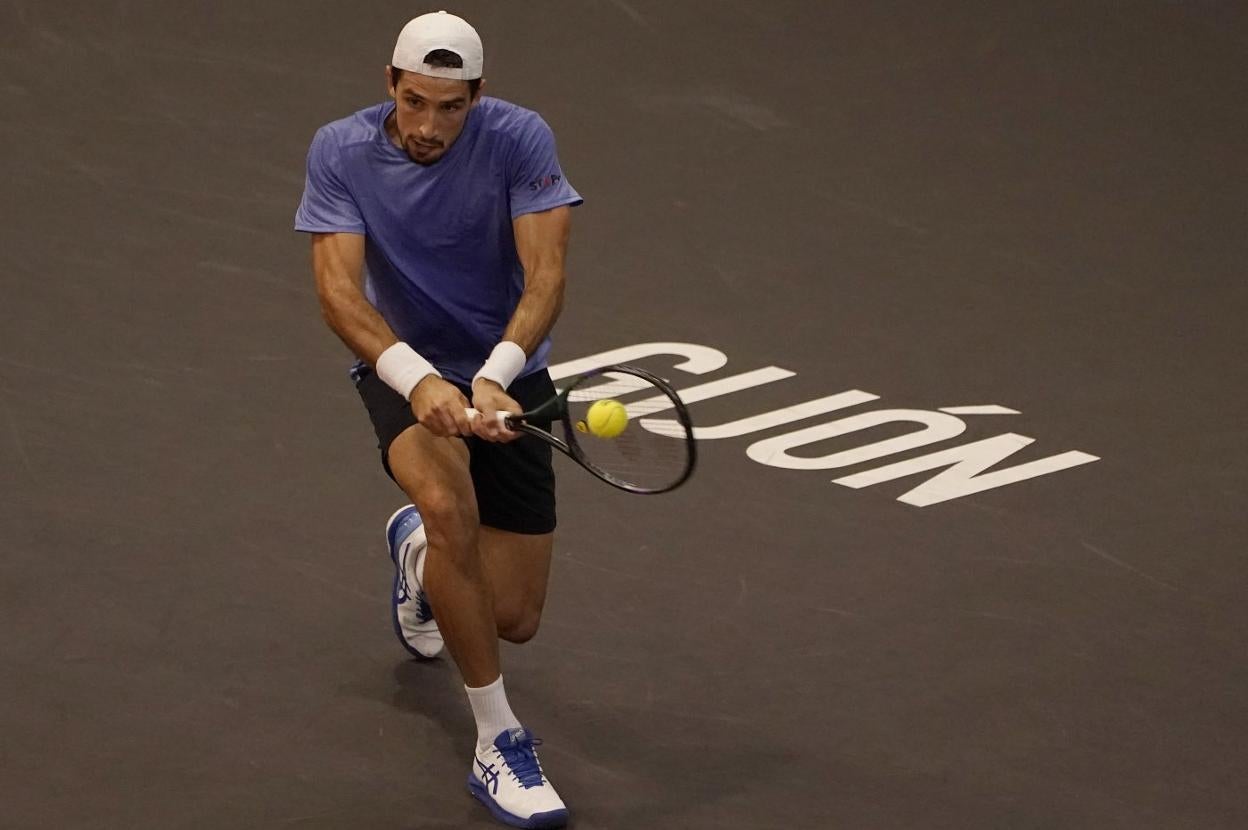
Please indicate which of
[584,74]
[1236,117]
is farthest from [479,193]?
[1236,117]

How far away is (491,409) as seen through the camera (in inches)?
170

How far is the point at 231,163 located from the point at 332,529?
9.45 feet

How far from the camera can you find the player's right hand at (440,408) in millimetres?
4301

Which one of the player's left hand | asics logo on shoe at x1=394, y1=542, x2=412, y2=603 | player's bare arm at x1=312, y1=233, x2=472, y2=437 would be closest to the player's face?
player's bare arm at x1=312, y1=233, x2=472, y2=437

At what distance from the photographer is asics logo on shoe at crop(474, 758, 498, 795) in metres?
4.47

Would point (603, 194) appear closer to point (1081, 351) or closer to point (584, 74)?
point (584, 74)

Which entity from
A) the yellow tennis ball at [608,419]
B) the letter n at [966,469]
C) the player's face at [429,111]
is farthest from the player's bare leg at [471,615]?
the letter n at [966,469]

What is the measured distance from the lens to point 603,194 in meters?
8.11

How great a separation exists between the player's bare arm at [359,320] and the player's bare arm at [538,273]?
0.24 m

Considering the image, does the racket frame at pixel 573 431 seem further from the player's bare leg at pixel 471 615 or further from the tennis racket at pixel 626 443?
the player's bare leg at pixel 471 615

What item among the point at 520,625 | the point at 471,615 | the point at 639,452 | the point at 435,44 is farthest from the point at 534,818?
the point at 435,44

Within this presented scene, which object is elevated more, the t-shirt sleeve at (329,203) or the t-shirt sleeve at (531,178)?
the t-shirt sleeve at (531,178)

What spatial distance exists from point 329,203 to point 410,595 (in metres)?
0.99

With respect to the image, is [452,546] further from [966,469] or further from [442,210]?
[966,469]
